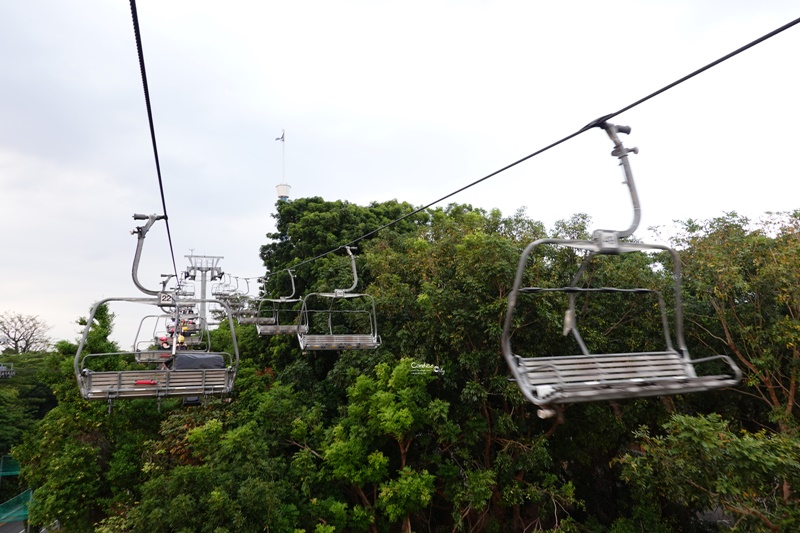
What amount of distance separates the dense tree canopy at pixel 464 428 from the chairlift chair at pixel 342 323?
2.54 ft

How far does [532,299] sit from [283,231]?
42.2ft

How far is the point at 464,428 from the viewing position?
9523 millimetres

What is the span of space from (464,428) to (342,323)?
5118 mm

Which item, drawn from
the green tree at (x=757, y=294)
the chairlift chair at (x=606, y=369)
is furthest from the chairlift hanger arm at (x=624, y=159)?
the green tree at (x=757, y=294)

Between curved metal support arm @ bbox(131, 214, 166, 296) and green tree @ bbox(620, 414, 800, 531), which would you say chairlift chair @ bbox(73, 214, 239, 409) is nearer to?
curved metal support arm @ bbox(131, 214, 166, 296)

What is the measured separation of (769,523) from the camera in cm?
535

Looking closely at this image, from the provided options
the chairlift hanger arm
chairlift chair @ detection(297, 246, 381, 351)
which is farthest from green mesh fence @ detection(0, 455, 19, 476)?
the chairlift hanger arm

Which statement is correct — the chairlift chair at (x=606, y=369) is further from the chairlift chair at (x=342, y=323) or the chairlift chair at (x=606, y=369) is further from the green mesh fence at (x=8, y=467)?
the green mesh fence at (x=8, y=467)

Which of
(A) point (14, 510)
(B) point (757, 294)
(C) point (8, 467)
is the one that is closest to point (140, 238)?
(B) point (757, 294)

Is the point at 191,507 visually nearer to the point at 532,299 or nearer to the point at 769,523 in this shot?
the point at 532,299

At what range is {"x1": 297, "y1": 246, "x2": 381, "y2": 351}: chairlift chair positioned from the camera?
823 cm

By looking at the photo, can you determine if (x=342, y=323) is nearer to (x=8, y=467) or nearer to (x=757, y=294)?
(x=757, y=294)

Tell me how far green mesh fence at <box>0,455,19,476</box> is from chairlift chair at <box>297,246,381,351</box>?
16286 mm

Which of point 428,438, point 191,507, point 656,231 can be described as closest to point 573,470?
point 428,438
